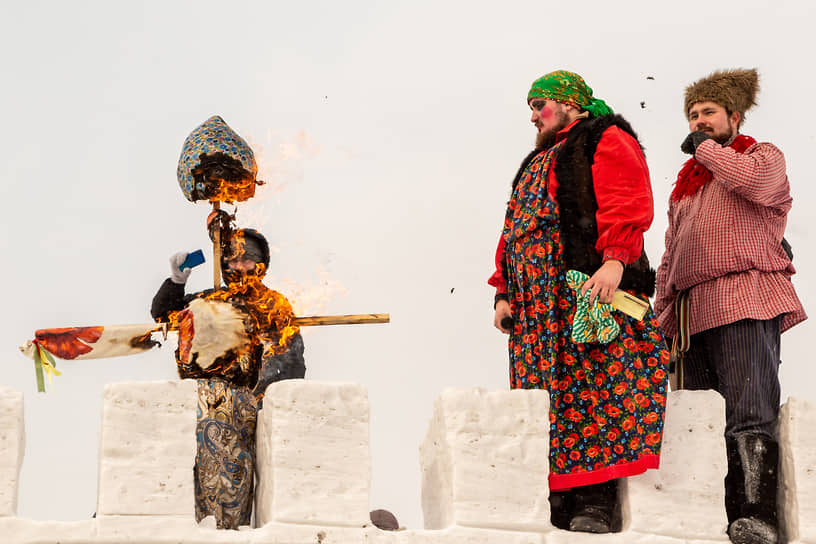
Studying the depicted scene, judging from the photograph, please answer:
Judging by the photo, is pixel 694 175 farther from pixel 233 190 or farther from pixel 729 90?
pixel 233 190

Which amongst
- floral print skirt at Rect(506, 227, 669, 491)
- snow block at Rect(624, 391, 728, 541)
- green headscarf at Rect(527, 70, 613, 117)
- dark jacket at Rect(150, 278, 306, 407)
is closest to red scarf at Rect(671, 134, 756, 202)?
green headscarf at Rect(527, 70, 613, 117)

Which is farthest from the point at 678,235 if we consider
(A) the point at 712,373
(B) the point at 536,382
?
(B) the point at 536,382

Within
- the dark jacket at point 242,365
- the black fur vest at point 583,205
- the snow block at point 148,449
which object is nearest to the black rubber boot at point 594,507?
the black fur vest at point 583,205

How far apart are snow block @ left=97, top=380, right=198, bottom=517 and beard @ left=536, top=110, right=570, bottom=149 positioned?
183 cm

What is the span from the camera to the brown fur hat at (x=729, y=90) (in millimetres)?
6520

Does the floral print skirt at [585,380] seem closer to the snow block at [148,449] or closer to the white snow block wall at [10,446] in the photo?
the snow block at [148,449]

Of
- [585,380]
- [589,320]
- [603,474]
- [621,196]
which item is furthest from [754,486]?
[621,196]

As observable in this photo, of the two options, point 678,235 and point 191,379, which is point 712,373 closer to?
point 678,235

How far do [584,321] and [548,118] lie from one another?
97cm

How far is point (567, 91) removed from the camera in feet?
20.2

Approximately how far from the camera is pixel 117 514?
524 centimetres

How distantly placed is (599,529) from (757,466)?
27.6 inches

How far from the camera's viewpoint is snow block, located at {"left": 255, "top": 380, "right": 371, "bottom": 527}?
212 inches

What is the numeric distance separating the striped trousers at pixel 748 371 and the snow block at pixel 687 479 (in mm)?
188
